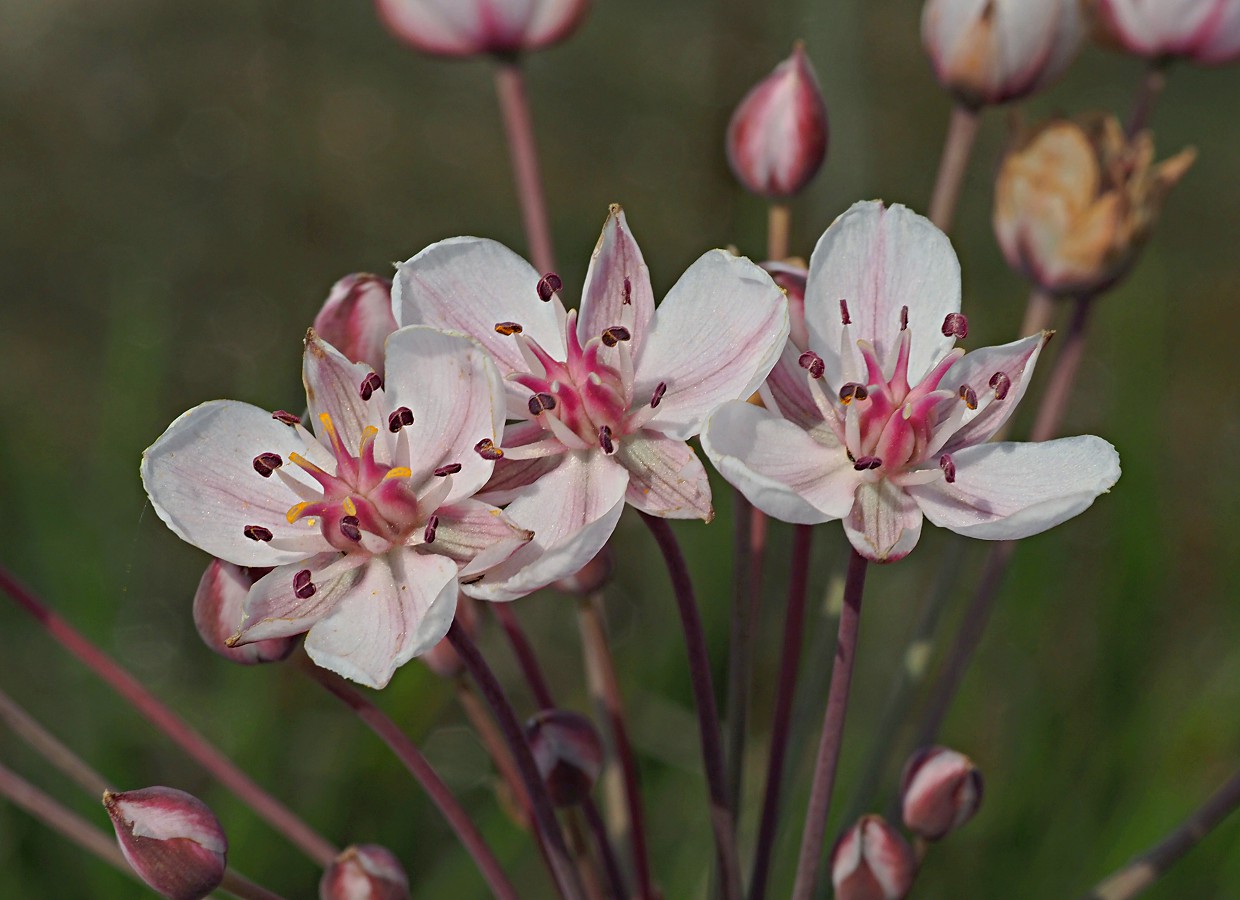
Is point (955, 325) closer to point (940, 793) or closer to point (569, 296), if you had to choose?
point (940, 793)

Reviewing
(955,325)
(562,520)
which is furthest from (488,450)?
(955,325)

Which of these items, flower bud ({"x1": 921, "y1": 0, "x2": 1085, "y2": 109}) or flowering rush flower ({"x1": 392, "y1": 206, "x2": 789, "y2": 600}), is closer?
flowering rush flower ({"x1": 392, "y1": 206, "x2": 789, "y2": 600})

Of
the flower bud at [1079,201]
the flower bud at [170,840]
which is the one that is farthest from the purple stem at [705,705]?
the flower bud at [1079,201]

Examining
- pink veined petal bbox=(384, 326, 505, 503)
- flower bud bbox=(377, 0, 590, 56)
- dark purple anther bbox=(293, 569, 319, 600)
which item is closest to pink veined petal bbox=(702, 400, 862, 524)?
pink veined petal bbox=(384, 326, 505, 503)

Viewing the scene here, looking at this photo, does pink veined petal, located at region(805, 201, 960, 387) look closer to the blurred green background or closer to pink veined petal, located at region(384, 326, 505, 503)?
pink veined petal, located at region(384, 326, 505, 503)

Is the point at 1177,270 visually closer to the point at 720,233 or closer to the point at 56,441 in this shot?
the point at 720,233

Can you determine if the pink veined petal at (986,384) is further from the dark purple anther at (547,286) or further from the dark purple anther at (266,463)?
the dark purple anther at (266,463)
